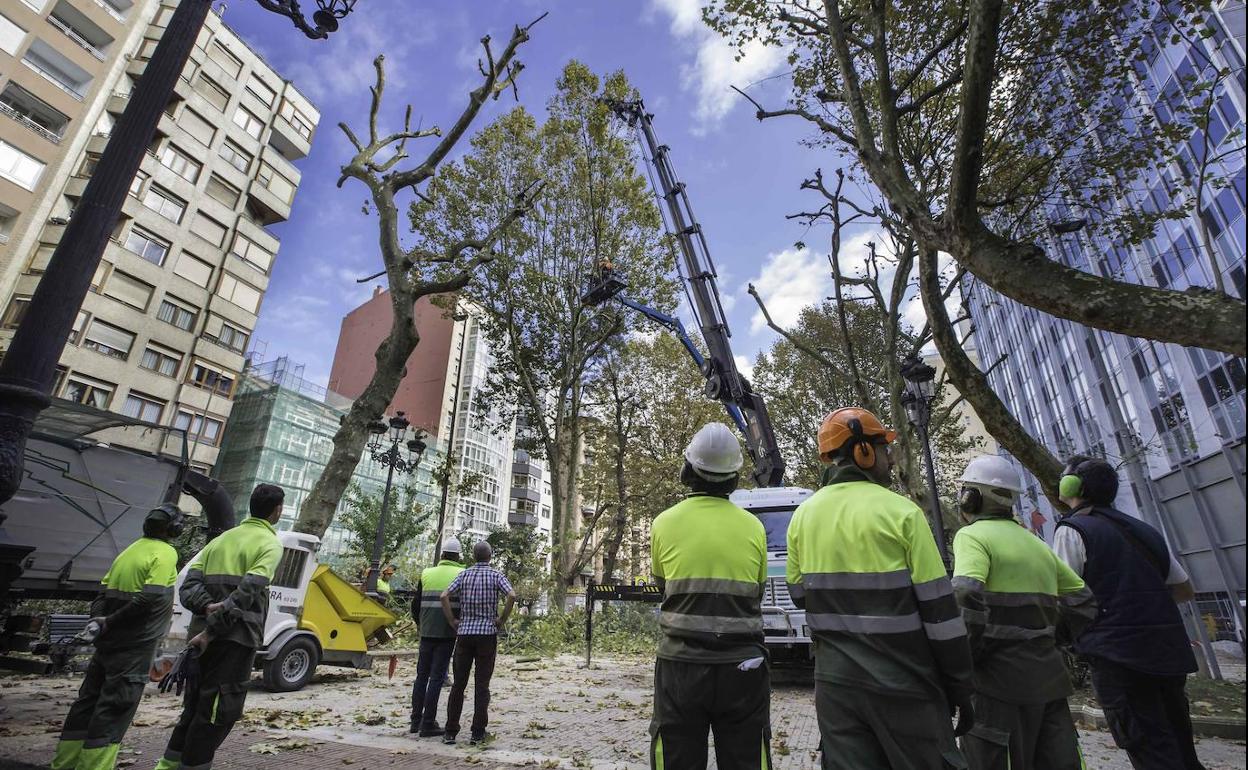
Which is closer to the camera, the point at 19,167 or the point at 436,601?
the point at 436,601

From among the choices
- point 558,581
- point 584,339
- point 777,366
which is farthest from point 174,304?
point 777,366

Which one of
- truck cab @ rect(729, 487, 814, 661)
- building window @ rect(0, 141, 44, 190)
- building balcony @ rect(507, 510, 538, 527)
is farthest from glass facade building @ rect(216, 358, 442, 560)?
truck cab @ rect(729, 487, 814, 661)

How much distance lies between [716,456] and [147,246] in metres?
32.6

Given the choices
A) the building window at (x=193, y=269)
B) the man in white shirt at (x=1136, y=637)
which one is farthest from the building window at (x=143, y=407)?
the man in white shirt at (x=1136, y=637)

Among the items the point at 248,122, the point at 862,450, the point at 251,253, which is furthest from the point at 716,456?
the point at 248,122

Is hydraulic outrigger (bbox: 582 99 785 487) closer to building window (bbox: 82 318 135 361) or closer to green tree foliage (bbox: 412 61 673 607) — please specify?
green tree foliage (bbox: 412 61 673 607)

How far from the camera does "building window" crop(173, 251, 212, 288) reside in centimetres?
2752

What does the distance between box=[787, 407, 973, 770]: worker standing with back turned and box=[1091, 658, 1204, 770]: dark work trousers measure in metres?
1.33

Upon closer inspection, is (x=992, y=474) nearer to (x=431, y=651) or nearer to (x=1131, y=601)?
(x=1131, y=601)

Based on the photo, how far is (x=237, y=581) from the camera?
13.0 feet

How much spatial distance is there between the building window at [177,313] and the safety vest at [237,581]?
94.4ft

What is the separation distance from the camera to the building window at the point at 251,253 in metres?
30.3

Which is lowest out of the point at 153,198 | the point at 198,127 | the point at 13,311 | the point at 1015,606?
the point at 1015,606

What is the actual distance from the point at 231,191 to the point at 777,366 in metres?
28.7
